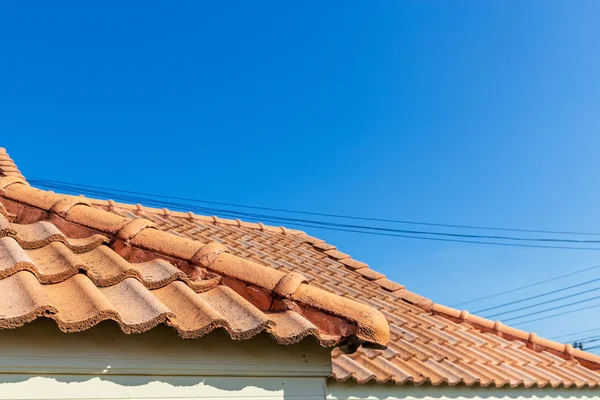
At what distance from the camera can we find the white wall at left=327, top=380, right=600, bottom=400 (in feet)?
13.5

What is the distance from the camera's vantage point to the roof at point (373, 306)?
3.26 m

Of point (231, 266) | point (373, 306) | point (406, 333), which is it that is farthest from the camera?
point (373, 306)

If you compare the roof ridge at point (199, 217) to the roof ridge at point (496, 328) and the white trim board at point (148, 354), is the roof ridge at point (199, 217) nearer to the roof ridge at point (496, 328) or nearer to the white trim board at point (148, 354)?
the roof ridge at point (496, 328)

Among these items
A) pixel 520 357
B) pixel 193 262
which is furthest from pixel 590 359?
pixel 193 262

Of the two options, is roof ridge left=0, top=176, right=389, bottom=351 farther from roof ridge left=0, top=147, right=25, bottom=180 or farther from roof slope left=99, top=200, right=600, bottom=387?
roof ridge left=0, top=147, right=25, bottom=180

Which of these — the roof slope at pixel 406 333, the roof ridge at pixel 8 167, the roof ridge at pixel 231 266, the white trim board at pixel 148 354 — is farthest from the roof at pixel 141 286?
the roof ridge at pixel 8 167

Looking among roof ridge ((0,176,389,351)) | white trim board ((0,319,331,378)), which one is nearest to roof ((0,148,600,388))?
roof ridge ((0,176,389,351))

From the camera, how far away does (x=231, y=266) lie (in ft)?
9.81

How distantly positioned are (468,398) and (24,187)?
4221 mm

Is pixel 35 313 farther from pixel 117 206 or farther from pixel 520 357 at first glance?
pixel 520 357

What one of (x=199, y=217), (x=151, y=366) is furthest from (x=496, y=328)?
(x=151, y=366)

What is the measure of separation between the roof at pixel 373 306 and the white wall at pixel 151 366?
0.31 metres

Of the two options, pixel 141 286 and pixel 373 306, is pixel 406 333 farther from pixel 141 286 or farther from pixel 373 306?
pixel 141 286

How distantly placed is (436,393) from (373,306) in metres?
1.74
